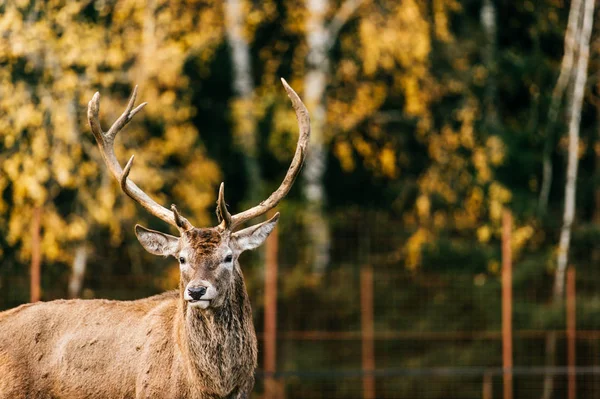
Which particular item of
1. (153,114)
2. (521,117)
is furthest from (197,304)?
(521,117)

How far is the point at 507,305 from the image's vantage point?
13.3m

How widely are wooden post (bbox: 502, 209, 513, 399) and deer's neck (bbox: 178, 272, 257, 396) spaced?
5896 millimetres

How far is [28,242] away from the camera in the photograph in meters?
13.9

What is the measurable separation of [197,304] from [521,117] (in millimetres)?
13384

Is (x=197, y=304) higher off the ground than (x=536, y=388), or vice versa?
(x=197, y=304)

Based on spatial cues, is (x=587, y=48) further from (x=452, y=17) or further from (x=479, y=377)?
(x=479, y=377)

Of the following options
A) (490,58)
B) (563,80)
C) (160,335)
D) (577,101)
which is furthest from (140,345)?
(490,58)

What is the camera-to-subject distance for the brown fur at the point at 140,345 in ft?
25.3

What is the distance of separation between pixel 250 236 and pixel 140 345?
100 centimetres

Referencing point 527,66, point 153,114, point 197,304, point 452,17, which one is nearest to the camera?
point 197,304

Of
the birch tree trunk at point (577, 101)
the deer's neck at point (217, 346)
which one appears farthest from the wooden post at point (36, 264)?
the birch tree trunk at point (577, 101)

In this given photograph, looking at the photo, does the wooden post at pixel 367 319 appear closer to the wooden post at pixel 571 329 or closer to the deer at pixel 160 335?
the wooden post at pixel 571 329

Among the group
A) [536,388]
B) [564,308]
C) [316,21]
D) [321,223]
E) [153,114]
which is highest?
[316,21]

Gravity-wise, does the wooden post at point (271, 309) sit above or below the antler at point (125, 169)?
below
